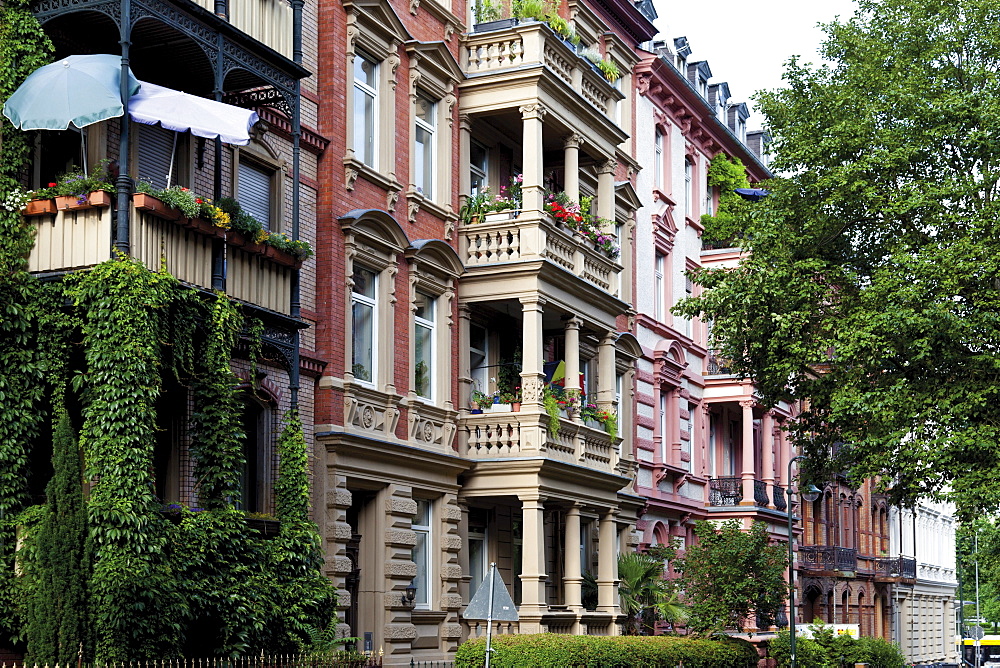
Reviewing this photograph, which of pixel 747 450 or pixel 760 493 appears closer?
pixel 747 450

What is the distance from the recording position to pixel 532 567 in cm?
2684

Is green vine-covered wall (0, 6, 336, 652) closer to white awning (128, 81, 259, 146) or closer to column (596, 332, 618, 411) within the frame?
white awning (128, 81, 259, 146)

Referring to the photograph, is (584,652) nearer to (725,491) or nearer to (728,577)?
(728,577)

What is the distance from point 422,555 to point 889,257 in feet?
40.1

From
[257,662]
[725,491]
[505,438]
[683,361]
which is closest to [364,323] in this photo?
[505,438]

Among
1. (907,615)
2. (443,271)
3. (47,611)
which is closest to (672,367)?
(443,271)

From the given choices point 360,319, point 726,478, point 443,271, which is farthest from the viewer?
point 726,478

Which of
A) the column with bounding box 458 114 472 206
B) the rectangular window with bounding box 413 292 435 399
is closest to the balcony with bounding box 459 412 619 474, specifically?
the rectangular window with bounding box 413 292 435 399

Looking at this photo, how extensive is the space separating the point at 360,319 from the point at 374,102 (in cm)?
416

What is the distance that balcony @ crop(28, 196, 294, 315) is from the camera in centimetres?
1698

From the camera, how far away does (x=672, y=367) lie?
1617 inches

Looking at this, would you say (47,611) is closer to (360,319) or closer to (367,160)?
(360,319)

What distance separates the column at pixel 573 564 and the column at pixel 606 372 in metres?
2.99

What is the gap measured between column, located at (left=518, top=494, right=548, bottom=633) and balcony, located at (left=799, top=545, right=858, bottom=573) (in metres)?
26.1
